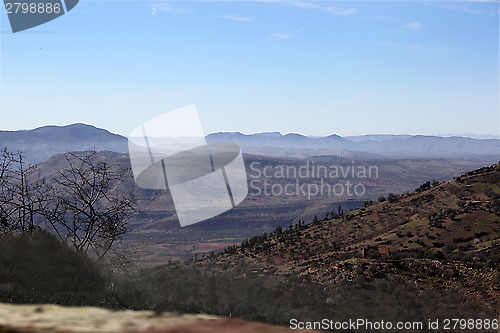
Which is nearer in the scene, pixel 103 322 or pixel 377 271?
pixel 103 322

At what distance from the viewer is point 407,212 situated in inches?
1795

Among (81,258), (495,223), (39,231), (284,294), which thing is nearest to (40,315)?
(81,258)

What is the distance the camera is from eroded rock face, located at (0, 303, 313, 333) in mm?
1508

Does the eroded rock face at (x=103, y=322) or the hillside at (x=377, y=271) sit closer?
the eroded rock face at (x=103, y=322)

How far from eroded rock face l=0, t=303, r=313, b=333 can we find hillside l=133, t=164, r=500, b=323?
5.80m

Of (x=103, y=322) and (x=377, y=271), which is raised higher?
(x=103, y=322)

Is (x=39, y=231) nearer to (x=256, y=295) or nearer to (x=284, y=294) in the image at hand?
(x=256, y=295)

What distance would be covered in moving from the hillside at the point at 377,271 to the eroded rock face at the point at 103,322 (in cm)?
580

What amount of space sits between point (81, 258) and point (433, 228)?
112ft

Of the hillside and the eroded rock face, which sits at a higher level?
the eroded rock face

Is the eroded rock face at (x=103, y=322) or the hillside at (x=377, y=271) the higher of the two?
the eroded rock face at (x=103, y=322)

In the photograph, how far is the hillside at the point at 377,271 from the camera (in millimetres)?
9555

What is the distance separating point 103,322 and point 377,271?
18.4 metres

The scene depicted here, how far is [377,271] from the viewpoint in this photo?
18656mm
